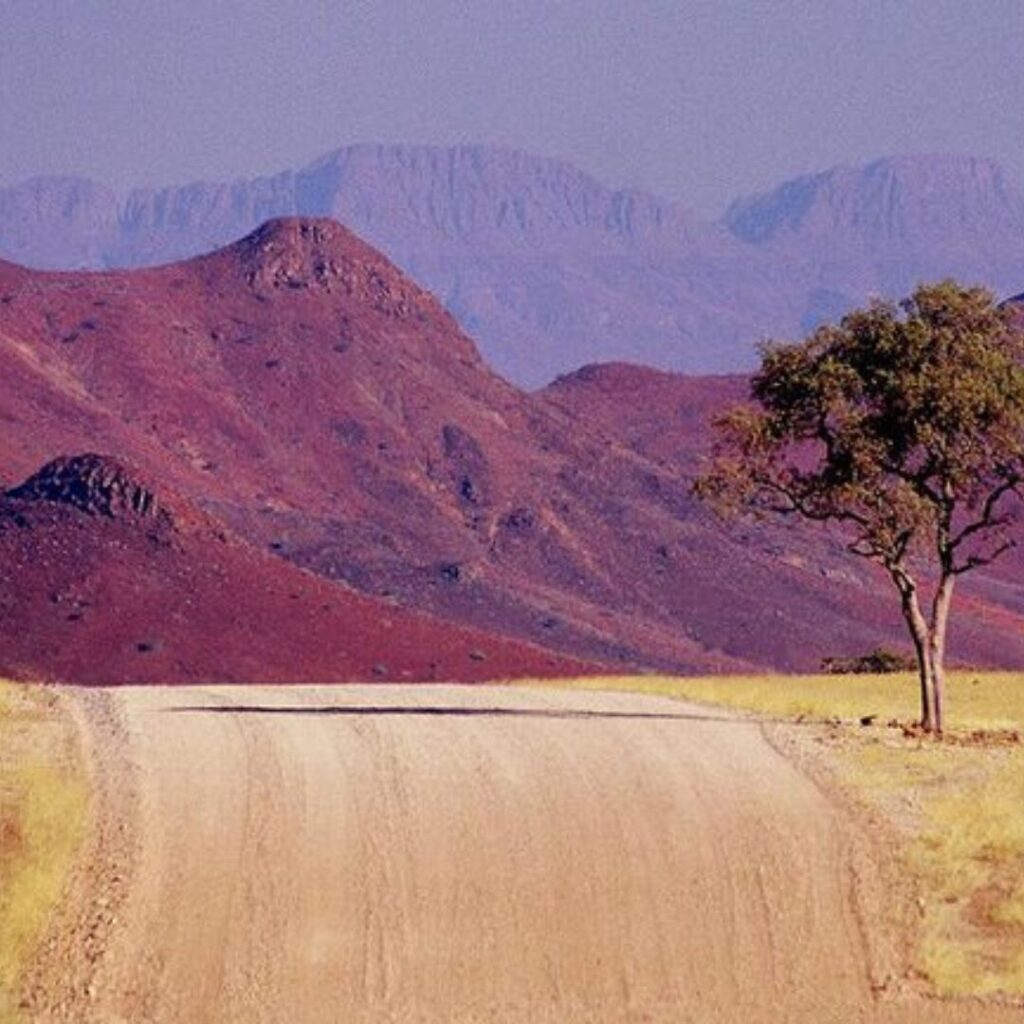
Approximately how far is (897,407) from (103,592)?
6415 centimetres

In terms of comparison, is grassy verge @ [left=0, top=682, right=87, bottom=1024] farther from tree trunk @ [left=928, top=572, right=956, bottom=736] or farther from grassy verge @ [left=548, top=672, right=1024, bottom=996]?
tree trunk @ [left=928, top=572, right=956, bottom=736]

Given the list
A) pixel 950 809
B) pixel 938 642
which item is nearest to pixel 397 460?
pixel 938 642

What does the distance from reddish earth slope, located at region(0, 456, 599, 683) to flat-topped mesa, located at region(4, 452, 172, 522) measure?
0.24 ft

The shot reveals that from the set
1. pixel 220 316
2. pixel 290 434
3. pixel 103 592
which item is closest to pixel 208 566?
pixel 103 592

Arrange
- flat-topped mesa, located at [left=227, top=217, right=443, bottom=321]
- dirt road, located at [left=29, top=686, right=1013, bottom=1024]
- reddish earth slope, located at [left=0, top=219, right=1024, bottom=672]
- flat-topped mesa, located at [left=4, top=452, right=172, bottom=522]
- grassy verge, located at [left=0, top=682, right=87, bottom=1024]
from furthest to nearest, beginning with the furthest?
flat-topped mesa, located at [left=227, top=217, right=443, bottom=321] → reddish earth slope, located at [left=0, top=219, right=1024, bottom=672] → flat-topped mesa, located at [left=4, top=452, right=172, bottom=522] → grassy verge, located at [left=0, top=682, right=87, bottom=1024] → dirt road, located at [left=29, top=686, right=1013, bottom=1024]

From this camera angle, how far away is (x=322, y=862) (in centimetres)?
2228

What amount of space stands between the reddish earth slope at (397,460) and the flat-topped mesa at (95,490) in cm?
1874

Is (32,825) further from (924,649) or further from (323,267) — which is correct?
(323,267)

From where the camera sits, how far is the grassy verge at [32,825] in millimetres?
19688

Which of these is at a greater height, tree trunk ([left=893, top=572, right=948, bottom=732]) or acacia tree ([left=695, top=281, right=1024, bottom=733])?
acacia tree ([left=695, top=281, right=1024, bottom=733])

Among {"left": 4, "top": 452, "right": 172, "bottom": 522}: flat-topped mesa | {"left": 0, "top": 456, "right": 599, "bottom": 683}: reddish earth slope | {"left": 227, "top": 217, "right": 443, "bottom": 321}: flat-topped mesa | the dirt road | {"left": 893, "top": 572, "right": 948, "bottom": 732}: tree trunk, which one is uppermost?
{"left": 227, "top": 217, "right": 443, "bottom": 321}: flat-topped mesa

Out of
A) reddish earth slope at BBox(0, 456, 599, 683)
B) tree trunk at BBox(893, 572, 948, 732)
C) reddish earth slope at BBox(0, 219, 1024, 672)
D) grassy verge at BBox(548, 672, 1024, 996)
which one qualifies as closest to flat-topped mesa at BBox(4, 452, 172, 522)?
reddish earth slope at BBox(0, 456, 599, 683)

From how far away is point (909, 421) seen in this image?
34.3m

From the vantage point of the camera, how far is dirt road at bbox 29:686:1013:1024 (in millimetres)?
18719
